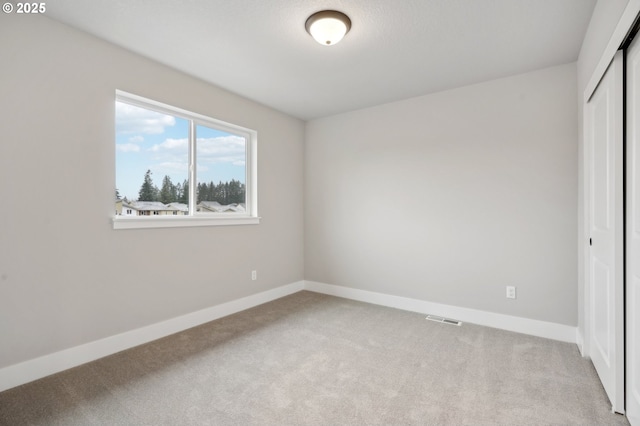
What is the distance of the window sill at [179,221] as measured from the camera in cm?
258

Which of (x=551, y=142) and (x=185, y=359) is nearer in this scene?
(x=185, y=359)

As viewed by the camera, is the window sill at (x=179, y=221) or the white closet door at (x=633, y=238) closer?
the white closet door at (x=633, y=238)

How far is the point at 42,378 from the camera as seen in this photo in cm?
211

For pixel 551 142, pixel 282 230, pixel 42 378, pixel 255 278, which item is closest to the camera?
pixel 42 378

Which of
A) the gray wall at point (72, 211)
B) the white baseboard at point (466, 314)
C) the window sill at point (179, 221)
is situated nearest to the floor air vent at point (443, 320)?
the white baseboard at point (466, 314)

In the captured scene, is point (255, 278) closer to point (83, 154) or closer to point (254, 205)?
point (254, 205)

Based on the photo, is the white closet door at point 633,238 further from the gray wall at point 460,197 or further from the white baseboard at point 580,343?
the gray wall at point 460,197

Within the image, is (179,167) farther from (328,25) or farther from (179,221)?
(328,25)

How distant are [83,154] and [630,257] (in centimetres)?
362

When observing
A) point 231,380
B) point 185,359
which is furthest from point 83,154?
point 231,380

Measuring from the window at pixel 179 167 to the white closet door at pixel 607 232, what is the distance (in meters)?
3.22

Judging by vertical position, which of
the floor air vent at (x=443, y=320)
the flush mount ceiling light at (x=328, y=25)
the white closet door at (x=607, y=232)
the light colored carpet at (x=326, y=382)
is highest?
the flush mount ceiling light at (x=328, y=25)

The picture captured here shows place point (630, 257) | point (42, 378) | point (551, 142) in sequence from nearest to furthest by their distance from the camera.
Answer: point (630, 257)
point (42, 378)
point (551, 142)

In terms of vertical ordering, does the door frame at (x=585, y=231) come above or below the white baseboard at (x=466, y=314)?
above
